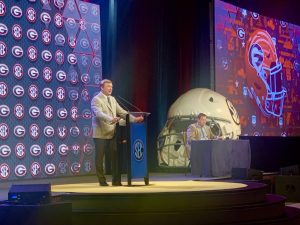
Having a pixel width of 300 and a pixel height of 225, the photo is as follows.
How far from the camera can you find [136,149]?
291 inches

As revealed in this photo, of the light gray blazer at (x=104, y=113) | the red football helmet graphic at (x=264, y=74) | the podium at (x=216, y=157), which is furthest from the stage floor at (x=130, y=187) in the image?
the red football helmet graphic at (x=264, y=74)

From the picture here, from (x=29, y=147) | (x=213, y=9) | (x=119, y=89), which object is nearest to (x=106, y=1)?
(x=119, y=89)

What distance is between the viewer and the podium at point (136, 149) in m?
7.26

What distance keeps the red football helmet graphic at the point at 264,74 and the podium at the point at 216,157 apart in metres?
3.05

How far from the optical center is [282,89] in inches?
575

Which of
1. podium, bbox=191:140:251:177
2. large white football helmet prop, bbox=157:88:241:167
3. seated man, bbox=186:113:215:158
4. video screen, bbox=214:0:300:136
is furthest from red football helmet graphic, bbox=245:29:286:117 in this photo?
podium, bbox=191:140:251:177

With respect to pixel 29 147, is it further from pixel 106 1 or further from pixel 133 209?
pixel 133 209

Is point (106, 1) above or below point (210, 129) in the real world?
above

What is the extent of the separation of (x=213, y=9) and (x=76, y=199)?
26.3 feet

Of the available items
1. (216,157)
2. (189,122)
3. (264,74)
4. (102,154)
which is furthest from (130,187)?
(264,74)

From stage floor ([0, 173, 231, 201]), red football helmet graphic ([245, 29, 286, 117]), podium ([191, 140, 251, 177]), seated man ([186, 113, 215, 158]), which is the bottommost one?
stage floor ([0, 173, 231, 201])

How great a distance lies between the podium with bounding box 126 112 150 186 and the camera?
7262 mm

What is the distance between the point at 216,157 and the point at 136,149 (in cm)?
325

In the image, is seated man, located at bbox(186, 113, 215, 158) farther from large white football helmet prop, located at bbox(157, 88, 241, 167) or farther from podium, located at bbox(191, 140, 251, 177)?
large white football helmet prop, located at bbox(157, 88, 241, 167)
